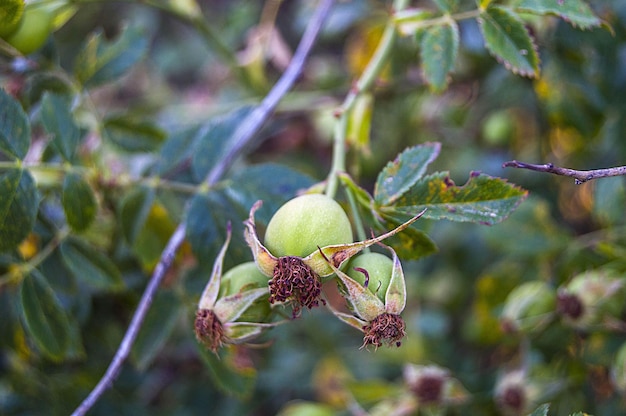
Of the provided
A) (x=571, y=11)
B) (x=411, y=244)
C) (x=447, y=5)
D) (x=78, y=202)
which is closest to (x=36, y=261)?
(x=78, y=202)

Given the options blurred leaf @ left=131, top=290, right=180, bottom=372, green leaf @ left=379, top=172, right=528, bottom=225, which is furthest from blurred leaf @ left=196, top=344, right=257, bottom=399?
green leaf @ left=379, top=172, right=528, bottom=225

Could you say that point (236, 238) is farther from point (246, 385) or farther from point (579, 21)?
point (579, 21)

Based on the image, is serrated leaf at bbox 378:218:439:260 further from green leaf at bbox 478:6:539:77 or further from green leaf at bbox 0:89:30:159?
green leaf at bbox 0:89:30:159

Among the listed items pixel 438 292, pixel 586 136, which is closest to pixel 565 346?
pixel 586 136

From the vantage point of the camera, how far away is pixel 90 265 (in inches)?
66.2

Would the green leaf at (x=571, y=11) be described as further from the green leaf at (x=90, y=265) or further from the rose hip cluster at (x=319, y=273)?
the green leaf at (x=90, y=265)

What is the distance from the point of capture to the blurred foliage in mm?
1531

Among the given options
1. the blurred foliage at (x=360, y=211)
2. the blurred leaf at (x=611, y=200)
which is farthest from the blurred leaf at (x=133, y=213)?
the blurred leaf at (x=611, y=200)

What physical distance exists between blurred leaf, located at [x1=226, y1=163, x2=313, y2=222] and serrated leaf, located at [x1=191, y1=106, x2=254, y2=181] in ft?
0.38

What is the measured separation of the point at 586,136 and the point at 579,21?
2.76ft

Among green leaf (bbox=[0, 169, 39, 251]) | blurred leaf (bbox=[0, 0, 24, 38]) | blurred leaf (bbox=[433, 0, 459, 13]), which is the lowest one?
green leaf (bbox=[0, 169, 39, 251])

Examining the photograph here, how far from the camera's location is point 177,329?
8.52ft

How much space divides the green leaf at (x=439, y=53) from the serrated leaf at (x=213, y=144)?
52 centimetres

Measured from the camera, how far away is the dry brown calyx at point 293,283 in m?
1.09
